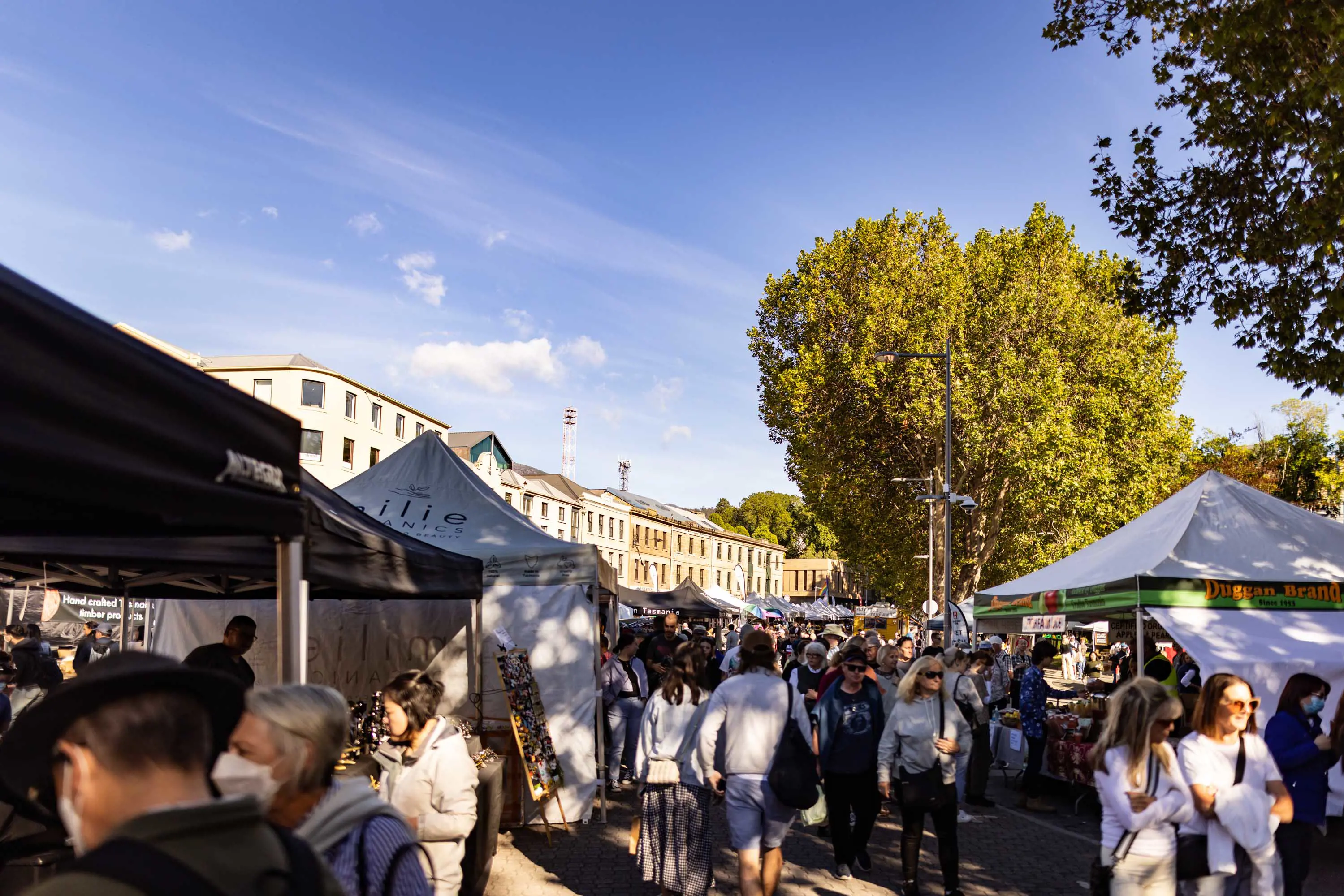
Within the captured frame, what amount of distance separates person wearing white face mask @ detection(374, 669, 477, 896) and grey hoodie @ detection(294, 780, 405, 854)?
1914 millimetres

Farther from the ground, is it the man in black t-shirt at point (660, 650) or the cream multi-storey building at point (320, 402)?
the cream multi-storey building at point (320, 402)

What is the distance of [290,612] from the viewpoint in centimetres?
351

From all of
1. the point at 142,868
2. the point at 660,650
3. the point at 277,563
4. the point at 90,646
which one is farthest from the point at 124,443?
the point at 90,646

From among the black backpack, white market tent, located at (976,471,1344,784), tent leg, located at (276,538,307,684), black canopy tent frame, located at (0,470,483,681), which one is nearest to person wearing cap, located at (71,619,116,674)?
black canopy tent frame, located at (0,470,483,681)

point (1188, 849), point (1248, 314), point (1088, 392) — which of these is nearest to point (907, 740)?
point (1188, 849)

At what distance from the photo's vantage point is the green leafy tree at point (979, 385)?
30703 millimetres

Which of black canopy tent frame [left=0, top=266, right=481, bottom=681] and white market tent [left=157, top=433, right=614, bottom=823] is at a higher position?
black canopy tent frame [left=0, top=266, right=481, bottom=681]

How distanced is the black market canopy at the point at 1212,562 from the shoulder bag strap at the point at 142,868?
9.97m

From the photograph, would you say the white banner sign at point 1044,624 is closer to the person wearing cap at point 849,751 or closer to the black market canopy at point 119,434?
the person wearing cap at point 849,751

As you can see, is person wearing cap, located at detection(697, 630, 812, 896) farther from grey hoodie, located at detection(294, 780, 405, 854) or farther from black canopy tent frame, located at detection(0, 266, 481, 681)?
grey hoodie, located at detection(294, 780, 405, 854)

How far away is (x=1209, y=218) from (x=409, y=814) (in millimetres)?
10219

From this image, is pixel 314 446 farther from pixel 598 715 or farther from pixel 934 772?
pixel 934 772

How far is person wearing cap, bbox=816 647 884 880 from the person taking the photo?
789cm

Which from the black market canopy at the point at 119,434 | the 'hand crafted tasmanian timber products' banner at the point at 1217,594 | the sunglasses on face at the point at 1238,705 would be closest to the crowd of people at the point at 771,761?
the sunglasses on face at the point at 1238,705
